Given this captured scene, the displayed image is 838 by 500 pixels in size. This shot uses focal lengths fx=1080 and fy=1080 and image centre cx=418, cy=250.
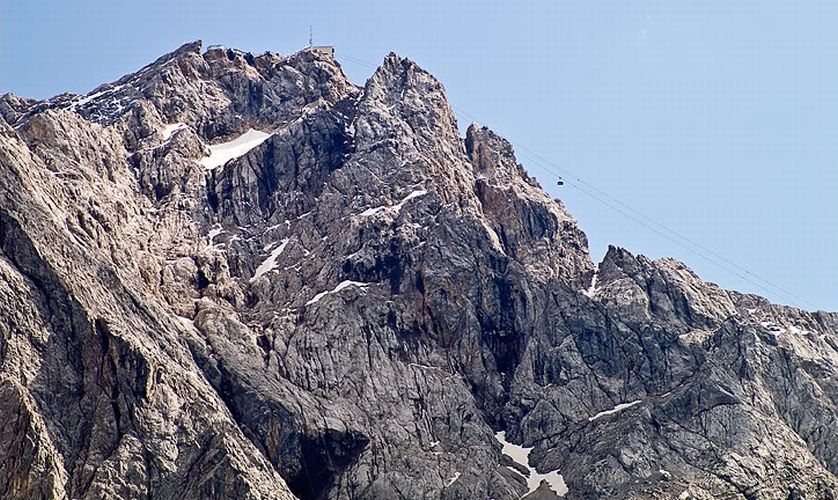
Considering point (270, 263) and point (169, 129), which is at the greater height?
point (169, 129)

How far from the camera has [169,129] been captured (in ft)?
607

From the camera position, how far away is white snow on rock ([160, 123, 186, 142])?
180 meters

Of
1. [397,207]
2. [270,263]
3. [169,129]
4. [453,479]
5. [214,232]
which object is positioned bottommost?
[453,479]

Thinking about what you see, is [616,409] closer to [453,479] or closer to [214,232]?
[453,479]

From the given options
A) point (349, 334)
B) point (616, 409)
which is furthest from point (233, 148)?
point (616, 409)

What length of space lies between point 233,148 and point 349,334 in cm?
5492

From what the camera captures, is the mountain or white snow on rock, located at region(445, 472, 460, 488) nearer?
the mountain

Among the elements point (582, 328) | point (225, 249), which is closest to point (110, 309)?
point (225, 249)

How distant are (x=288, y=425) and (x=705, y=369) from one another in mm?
56007

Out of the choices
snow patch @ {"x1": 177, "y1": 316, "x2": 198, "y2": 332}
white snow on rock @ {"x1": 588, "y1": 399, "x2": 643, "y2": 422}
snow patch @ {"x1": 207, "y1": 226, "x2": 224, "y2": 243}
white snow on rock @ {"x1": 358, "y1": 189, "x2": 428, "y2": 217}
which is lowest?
snow patch @ {"x1": 177, "y1": 316, "x2": 198, "y2": 332}

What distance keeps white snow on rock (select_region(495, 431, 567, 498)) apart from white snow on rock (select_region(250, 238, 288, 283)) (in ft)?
Result: 137

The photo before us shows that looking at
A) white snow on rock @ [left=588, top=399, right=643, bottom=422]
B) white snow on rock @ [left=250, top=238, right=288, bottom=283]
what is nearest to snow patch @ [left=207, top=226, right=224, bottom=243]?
white snow on rock @ [left=250, top=238, right=288, bottom=283]

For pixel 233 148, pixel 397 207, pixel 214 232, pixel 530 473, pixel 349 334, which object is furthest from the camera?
pixel 233 148

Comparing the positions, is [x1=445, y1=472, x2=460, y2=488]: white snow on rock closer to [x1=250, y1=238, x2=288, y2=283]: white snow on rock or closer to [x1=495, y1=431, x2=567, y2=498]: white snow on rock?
[x1=495, y1=431, x2=567, y2=498]: white snow on rock
